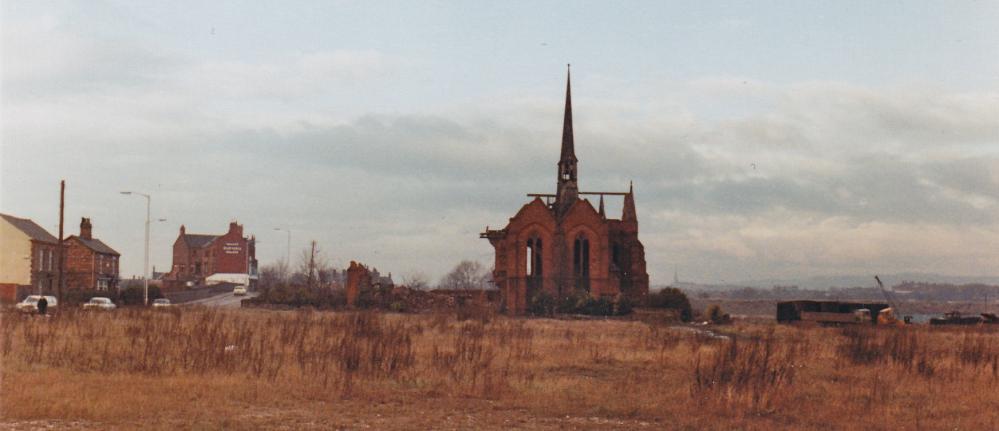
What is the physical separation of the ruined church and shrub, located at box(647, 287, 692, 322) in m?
7.51

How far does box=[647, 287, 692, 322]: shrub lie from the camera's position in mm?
51138

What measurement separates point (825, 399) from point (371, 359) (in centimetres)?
840

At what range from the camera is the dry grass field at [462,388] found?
1252 cm

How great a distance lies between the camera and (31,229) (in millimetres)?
70500

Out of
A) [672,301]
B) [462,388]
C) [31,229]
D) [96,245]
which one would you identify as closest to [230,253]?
[96,245]

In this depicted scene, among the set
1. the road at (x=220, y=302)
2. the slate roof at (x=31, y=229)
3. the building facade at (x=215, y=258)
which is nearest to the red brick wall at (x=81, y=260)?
the slate roof at (x=31, y=229)

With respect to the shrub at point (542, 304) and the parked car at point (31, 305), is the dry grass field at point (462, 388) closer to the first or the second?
the parked car at point (31, 305)

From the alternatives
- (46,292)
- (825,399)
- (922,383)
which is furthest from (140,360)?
(46,292)

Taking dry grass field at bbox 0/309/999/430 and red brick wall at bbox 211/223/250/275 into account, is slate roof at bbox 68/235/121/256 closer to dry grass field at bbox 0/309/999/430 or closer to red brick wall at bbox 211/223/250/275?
red brick wall at bbox 211/223/250/275

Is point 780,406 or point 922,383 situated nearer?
point 780,406

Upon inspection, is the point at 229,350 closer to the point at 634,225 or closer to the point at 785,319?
the point at 785,319

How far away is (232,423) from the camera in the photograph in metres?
11.7

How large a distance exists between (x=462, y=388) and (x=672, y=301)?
128 feet

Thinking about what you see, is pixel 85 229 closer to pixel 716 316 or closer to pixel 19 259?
pixel 19 259
